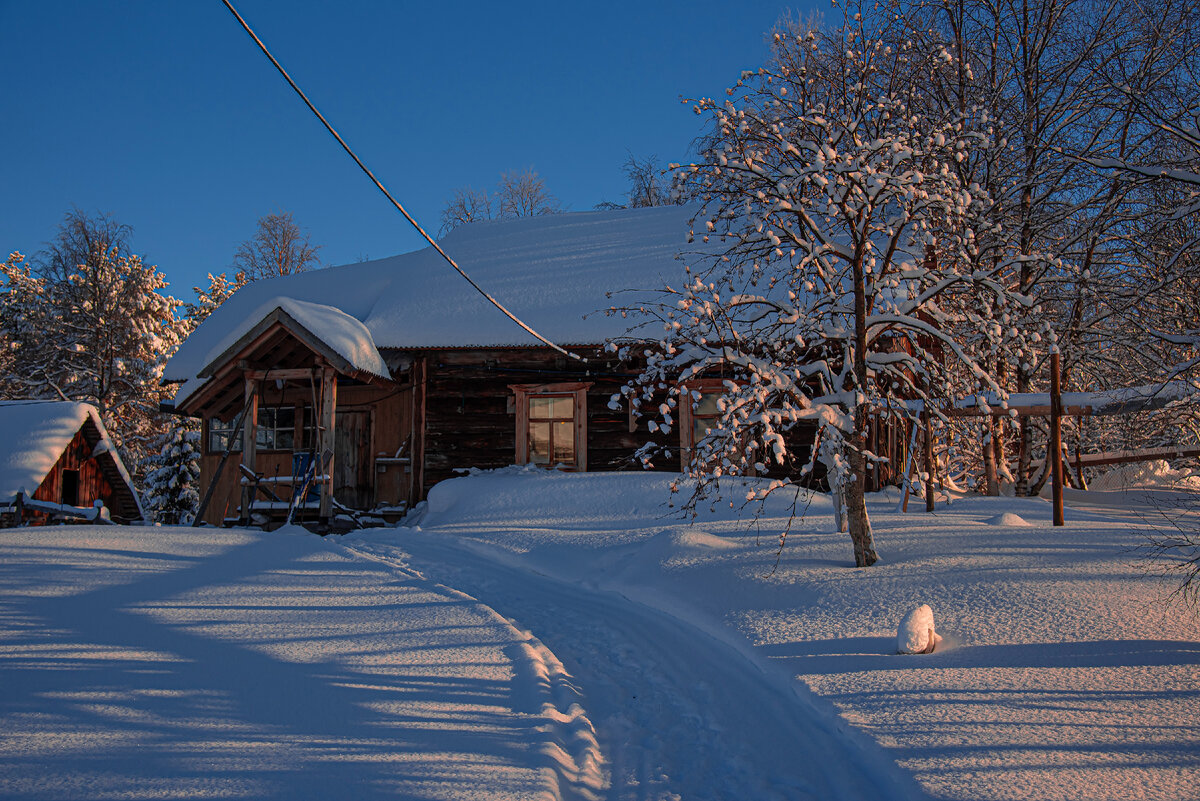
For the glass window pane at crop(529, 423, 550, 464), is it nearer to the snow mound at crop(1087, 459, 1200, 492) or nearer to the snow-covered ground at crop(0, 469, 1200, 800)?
the snow-covered ground at crop(0, 469, 1200, 800)

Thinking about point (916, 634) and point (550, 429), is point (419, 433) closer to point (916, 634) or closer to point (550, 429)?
point (550, 429)

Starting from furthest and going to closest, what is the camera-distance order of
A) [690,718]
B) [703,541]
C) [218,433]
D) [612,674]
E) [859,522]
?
[218,433]
[703,541]
[859,522]
[612,674]
[690,718]

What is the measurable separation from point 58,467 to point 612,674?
69.7ft

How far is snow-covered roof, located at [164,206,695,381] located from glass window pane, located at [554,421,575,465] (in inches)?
76.4

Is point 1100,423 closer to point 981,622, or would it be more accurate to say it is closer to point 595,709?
point 981,622

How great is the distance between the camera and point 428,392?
16297mm

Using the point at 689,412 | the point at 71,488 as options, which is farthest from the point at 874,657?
the point at 71,488

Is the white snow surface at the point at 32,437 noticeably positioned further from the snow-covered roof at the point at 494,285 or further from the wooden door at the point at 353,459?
the wooden door at the point at 353,459

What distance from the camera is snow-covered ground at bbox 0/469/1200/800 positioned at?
3.81 metres

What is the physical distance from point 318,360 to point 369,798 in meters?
11.3

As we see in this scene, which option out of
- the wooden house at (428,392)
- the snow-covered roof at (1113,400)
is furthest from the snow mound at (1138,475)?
the wooden house at (428,392)

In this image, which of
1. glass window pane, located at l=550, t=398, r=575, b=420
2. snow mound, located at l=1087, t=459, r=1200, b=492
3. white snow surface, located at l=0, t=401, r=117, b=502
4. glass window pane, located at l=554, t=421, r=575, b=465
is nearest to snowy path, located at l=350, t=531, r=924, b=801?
glass window pane, located at l=554, t=421, r=575, b=465

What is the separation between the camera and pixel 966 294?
29.0ft

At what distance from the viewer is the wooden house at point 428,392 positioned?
1450 centimetres
